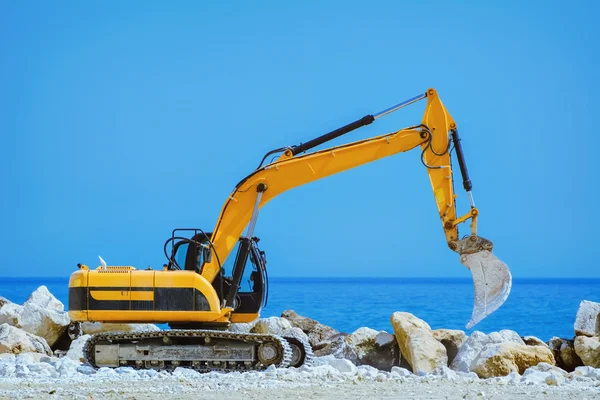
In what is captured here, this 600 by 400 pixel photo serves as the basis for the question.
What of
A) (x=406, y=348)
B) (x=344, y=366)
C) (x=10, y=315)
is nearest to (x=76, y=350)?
(x=10, y=315)

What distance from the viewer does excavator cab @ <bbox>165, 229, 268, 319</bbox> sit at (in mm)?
13117

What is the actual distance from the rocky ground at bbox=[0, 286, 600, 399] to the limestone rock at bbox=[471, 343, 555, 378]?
1 centimetres

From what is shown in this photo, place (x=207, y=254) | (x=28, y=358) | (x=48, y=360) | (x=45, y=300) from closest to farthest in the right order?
A: (x=207, y=254) < (x=28, y=358) < (x=48, y=360) < (x=45, y=300)

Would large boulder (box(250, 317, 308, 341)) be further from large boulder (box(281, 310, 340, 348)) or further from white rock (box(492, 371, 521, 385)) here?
white rock (box(492, 371, 521, 385))

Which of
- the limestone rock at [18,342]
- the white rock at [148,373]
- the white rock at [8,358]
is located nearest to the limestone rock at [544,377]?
the white rock at [148,373]

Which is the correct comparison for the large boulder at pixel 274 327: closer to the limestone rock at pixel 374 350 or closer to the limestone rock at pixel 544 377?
the limestone rock at pixel 374 350

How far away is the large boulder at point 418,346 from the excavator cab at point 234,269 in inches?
83.3

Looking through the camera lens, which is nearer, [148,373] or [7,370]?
[148,373]

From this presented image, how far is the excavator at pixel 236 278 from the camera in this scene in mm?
12516

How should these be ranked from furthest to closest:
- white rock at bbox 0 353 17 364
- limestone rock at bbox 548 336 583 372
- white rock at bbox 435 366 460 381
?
limestone rock at bbox 548 336 583 372 → white rock at bbox 0 353 17 364 → white rock at bbox 435 366 460 381

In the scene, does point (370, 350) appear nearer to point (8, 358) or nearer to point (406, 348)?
point (406, 348)

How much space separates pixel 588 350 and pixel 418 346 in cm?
240

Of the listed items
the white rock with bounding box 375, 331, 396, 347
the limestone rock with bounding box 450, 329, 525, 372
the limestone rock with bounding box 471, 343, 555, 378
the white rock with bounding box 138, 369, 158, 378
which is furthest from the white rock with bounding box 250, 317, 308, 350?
the white rock with bounding box 138, 369, 158, 378

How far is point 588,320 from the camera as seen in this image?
50.8 ft
